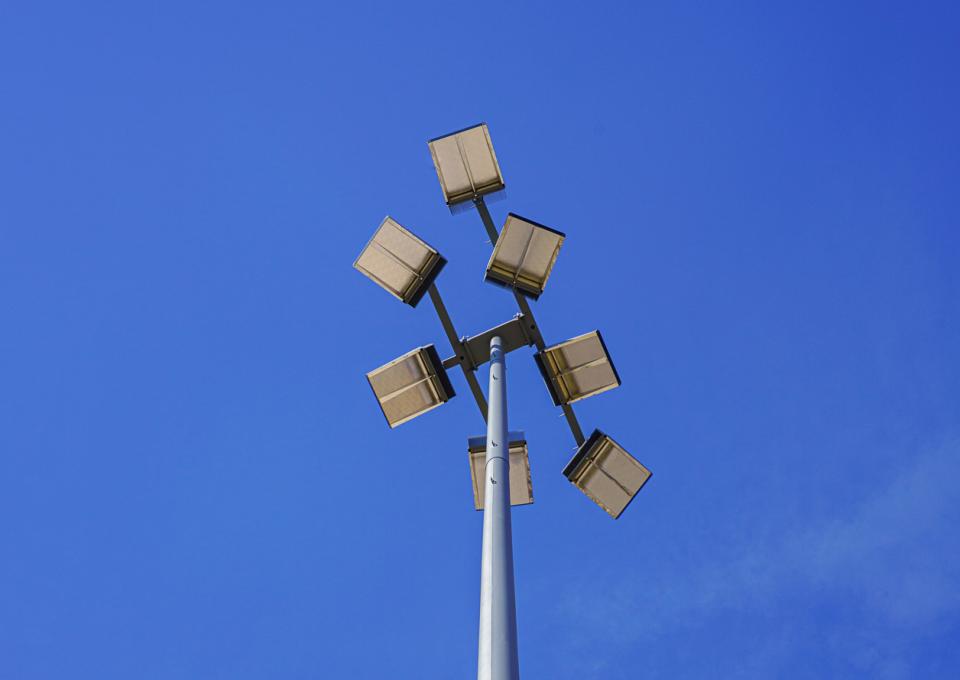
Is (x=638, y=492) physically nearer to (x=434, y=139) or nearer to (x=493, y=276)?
(x=493, y=276)

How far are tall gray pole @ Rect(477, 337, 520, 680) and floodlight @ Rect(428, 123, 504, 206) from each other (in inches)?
85.4

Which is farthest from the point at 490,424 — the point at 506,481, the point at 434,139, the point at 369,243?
the point at 434,139

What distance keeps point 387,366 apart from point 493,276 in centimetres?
104

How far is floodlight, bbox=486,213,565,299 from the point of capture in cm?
572

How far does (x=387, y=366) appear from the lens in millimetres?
5941

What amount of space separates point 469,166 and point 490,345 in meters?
1.48

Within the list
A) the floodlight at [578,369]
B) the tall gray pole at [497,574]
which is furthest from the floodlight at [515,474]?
the tall gray pole at [497,574]

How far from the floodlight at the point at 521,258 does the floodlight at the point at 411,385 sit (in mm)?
771

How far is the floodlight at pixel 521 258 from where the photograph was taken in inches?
225

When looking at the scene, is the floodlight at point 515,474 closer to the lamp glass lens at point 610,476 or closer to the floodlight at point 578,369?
the lamp glass lens at point 610,476

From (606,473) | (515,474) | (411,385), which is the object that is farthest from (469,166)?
(606,473)

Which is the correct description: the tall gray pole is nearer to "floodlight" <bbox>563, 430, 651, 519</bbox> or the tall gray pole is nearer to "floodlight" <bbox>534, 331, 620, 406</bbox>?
"floodlight" <bbox>534, 331, 620, 406</bbox>

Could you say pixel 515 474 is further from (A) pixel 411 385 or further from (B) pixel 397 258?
(B) pixel 397 258

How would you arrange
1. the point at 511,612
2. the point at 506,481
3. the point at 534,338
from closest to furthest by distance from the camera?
the point at 511,612 → the point at 506,481 → the point at 534,338
